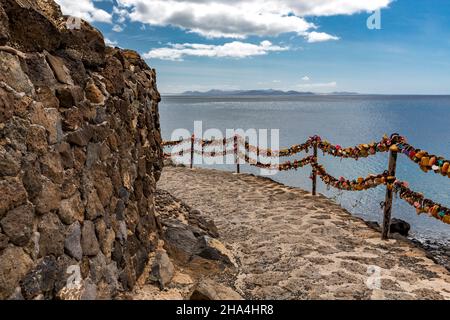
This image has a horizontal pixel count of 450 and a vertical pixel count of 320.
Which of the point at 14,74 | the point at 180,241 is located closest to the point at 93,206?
the point at 14,74

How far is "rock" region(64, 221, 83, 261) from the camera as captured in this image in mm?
3439

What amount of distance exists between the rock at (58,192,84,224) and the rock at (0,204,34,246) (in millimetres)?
425

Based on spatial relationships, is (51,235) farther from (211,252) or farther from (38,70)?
(211,252)

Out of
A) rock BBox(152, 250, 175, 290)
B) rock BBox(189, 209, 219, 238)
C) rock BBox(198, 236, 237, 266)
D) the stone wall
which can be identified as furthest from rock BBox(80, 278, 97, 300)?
rock BBox(189, 209, 219, 238)

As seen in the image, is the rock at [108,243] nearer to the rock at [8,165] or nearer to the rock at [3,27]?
the rock at [8,165]

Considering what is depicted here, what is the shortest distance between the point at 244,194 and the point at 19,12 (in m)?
9.97

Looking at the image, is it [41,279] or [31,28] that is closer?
[41,279]

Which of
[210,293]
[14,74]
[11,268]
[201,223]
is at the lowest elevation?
[201,223]

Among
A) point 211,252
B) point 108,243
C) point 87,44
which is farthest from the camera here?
point 211,252

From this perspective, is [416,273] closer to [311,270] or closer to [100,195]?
[311,270]

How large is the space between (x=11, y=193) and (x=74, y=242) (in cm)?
98

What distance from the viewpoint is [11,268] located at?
8.88ft

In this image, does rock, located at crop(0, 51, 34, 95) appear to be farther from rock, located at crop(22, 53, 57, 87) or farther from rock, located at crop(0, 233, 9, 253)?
rock, located at crop(0, 233, 9, 253)

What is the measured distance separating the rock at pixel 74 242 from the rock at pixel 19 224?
55cm
